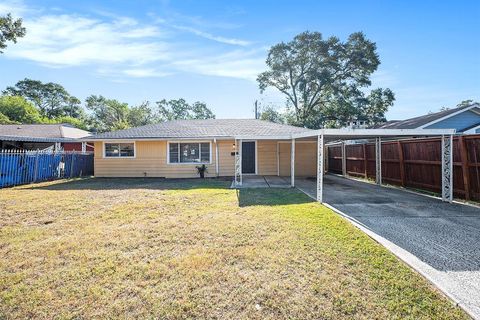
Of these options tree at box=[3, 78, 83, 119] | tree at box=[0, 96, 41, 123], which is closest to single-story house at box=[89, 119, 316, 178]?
tree at box=[0, 96, 41, 123]

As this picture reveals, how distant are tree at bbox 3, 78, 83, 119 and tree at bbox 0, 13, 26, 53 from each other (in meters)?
45.3

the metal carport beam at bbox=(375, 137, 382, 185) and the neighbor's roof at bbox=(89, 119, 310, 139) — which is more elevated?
the neighbor's roof at bbox=(89, 119, 310, 139)

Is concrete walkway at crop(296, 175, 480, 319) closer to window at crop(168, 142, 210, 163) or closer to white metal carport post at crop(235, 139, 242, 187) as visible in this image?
white metal carport post at crop(235, 139, 242, 187)

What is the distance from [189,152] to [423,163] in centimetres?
1048

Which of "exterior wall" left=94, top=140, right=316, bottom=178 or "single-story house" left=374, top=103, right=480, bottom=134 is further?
"single-story house" left=374, top=103, right=480, bottom=134

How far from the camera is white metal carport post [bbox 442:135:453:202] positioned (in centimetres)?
699

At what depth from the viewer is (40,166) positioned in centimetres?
1248

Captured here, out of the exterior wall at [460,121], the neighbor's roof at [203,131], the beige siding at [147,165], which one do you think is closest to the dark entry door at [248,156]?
the neighbor's roof at [203,131]

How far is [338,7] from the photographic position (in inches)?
382

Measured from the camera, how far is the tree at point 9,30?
36.9 feet

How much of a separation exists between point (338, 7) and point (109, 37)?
9.09m

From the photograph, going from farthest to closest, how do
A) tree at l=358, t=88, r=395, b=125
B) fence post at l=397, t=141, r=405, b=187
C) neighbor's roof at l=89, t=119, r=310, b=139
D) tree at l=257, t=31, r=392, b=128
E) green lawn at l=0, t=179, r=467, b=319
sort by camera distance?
1. tree at l=358, t=88, r=395, b=125
2. tree at l=257, t=31, r=392, b=128
3. neighbor's roof at l=89, t=119, r=310, b=139
4. fence post at l=397, t=141, r=405, b=187
5. green lawn at l=0, t=179, r=467, b=319

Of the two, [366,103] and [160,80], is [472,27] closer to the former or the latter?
[366,103]

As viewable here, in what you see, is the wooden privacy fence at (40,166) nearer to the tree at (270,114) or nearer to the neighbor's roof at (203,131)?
the neighbor's roof at (203,131)
